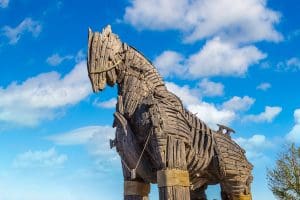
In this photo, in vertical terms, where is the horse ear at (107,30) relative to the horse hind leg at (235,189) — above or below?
above

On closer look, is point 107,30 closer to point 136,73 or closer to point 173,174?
A: point 136,73

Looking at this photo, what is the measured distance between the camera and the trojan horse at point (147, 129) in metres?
8.48

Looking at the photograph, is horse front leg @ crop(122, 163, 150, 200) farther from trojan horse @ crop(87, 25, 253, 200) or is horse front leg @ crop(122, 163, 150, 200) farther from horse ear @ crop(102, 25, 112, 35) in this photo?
horse ear @ crop(102, 25, 112, 35)

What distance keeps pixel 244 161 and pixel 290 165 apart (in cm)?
1261

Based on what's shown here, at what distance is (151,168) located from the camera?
9.09 meters

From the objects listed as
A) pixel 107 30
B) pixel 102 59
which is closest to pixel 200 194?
pixel 102 59

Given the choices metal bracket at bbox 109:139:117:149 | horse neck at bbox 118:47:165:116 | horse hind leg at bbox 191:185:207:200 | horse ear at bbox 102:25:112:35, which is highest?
horse ear at bbox 102:25:112:35

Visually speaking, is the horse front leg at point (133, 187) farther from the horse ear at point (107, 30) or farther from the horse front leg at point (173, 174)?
the horse ear at point (107, 30)

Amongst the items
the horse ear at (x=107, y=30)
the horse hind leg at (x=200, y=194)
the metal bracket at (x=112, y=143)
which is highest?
the horse ear at (x=107, y=30)

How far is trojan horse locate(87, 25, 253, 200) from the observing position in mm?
8484

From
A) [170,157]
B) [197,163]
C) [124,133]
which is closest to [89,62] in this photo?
[124,133]

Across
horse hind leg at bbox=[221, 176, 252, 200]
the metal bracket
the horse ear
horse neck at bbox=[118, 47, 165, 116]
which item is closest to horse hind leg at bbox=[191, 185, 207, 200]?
horse hind leg at bbox=[221, 176, 252, 200]

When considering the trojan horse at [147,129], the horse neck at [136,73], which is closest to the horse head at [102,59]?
the trojan horse at [147,129]

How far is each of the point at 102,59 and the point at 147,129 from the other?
5.50 feet
